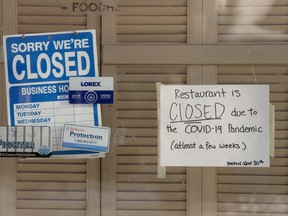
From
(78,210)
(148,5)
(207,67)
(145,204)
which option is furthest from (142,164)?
(148,5)

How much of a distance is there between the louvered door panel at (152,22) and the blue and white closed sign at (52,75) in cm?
25

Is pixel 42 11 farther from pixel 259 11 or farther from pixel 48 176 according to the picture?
pixel 259 11

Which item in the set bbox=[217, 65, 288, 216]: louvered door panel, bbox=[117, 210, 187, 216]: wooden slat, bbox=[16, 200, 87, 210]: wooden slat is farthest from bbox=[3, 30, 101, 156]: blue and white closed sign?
bbox=[217, 65, 288, 216]: louvered door panel

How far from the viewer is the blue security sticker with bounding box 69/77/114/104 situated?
3.57 meters

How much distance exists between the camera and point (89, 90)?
11.8 feet

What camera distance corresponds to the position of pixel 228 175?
3.73 metres

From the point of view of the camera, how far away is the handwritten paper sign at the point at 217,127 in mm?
3613

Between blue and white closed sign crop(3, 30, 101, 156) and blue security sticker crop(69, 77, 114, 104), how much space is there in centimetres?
4

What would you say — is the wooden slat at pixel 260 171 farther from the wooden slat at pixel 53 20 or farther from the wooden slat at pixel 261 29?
the wooden slat at pixel 53 20

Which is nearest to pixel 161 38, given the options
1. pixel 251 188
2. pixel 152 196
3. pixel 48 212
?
pixel 152 196

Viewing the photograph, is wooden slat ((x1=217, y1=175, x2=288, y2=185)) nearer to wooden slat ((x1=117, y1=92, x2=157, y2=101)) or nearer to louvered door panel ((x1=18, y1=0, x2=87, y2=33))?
wooden slat ((x1=117, y1=92, x2=157, y2=101))

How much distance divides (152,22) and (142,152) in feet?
2.72

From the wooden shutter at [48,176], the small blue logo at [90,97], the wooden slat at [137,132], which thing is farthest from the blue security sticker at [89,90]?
the wooden shutter at [48,176]

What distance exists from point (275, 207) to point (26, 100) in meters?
1.70
